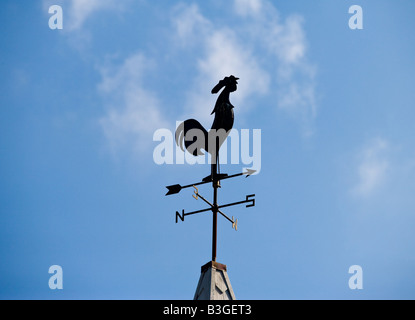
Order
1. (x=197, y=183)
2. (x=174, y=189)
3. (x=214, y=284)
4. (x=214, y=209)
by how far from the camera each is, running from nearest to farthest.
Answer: (x=214, y=284) → (x=214, y=209) → (x=197, y=183) → (x=174, y=189)

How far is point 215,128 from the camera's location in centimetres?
695

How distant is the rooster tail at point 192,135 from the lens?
737 centimetres

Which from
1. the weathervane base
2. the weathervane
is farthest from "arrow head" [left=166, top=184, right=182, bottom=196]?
the weathervane base

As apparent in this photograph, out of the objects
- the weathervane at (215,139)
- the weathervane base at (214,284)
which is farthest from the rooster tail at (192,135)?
the weathervane base at (214,284)

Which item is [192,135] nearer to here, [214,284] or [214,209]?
[214,209]

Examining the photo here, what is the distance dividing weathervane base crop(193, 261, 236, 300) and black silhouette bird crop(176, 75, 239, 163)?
1645 millimetres

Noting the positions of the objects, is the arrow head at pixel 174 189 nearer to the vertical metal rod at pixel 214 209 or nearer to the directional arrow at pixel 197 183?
the directional arrow at pixel 197 183

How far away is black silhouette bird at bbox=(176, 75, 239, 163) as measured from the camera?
6.92m

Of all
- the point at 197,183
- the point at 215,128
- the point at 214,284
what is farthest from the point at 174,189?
the point at 214,284

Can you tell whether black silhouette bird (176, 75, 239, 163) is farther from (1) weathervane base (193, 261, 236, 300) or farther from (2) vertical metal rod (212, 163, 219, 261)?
(1) weathervane base (193, 261, 236, 300)

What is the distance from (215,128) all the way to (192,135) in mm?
678
